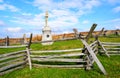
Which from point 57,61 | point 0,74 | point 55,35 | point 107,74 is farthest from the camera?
point 55,35

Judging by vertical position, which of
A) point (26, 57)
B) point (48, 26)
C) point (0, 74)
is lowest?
point (0, 74)

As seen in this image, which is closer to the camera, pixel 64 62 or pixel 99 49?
pixel 64 62

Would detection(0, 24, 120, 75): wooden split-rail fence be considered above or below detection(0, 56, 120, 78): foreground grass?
above

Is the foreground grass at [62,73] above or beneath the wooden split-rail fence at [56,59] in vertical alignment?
beneath

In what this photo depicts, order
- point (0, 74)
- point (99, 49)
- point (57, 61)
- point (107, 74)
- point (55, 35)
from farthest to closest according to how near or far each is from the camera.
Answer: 1. point (55, 35)
2. point (99, 49)
3. point (57, 61)
4. point (0, 74)
5. point (107, 74)

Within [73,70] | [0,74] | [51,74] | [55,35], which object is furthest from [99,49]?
[55,35]

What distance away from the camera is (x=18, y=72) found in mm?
8945

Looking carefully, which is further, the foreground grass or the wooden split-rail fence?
the wooden split-rail fence

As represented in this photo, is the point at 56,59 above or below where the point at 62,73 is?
above

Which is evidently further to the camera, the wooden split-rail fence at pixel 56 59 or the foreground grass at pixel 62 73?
the wooden split-rail fence at pixel 56 59

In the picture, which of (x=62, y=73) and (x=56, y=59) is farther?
(x=56, y=59)

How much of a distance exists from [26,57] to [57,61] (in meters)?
1.75

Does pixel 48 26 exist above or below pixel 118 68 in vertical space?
above

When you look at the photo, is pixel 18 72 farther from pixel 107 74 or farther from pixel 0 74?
pixel 107 74
